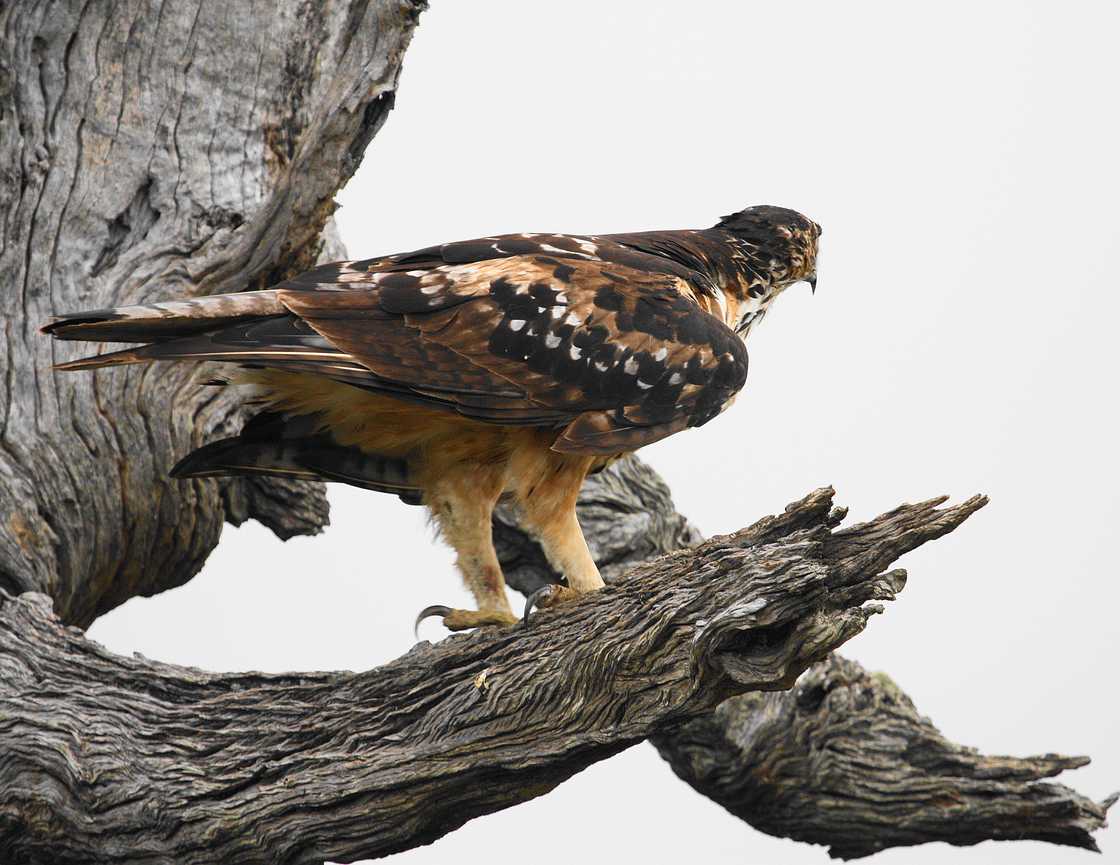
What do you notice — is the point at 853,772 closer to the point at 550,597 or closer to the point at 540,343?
the point at 550,597

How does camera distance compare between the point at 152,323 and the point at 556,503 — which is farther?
the point at 556,503

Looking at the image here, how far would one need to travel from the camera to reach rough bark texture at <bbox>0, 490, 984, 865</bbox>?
12.5ft

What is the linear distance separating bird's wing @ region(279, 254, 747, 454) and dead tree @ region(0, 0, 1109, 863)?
2.83 feet

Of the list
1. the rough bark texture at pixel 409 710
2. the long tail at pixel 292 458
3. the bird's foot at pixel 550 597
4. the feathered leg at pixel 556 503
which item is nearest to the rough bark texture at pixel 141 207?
the long tail at pixel 292 458

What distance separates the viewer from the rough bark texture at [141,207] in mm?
5945

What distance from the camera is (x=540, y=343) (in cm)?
505

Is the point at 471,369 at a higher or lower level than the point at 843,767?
higher

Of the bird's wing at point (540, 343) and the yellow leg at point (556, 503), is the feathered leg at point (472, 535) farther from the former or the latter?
the bird's wing at point (540, 343)

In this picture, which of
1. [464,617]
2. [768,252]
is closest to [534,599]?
[464,617]

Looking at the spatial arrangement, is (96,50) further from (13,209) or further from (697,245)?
(697,245)

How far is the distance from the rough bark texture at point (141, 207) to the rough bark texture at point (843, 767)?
75.9 inches

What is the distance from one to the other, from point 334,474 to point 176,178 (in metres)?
1.83

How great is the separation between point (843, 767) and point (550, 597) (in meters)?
2.68

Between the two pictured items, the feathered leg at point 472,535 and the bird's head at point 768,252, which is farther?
the bird's head at point 768,252
